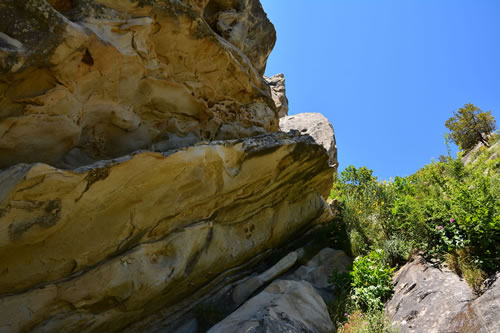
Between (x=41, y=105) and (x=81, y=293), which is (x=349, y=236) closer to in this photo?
(x=81, y=293)

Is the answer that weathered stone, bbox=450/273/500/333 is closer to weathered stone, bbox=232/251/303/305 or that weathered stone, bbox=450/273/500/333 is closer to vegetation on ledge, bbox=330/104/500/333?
vegetation on ledge, bbox=330/104/500/333

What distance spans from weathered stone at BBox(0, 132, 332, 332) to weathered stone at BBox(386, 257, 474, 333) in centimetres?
304

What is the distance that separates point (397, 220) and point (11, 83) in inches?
323

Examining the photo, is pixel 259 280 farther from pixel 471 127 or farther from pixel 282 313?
pixel 471 127

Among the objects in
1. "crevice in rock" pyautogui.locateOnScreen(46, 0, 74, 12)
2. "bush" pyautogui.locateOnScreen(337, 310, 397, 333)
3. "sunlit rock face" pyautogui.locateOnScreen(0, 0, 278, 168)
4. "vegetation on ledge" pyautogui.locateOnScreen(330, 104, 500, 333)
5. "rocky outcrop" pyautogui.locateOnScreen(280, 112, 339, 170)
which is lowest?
"bush" pyautogui.locateOnScreen(337, 310, 397, 333)

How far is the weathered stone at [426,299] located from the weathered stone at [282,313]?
1344 millimetres

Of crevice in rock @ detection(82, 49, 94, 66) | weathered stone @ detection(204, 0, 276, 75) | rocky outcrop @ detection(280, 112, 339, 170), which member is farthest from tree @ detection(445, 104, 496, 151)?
crevice in rock @ detection(82, 49, 94, 66)

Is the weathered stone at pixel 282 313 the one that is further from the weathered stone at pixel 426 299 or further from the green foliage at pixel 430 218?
the green foliage at pixel 430 218

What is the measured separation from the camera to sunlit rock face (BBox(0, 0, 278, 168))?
4.52m

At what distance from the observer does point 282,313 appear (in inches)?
204

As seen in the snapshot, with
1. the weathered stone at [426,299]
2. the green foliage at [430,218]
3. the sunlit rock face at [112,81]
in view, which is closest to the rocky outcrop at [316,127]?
the green foliage at [430,218]

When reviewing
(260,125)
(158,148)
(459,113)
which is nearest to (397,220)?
(260,125)

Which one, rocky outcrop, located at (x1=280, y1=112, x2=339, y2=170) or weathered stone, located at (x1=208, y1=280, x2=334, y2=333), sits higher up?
rocky outcrop, located at (x1=280, y1=112, x2=339, y2=170)

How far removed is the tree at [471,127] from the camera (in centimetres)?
2381
